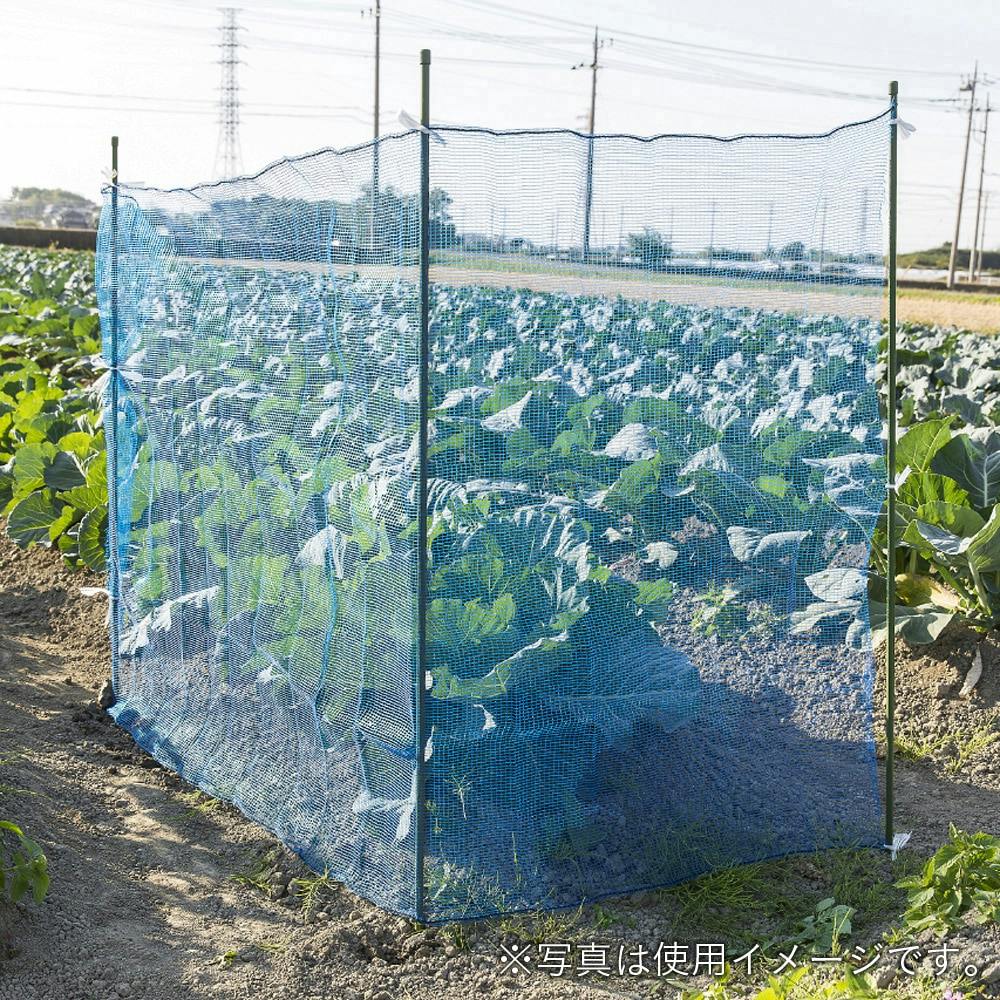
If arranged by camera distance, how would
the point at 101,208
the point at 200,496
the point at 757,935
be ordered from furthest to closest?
the point at 101,208
the point at 200,496
the point at 757,935

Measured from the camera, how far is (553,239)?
3453 millimetres

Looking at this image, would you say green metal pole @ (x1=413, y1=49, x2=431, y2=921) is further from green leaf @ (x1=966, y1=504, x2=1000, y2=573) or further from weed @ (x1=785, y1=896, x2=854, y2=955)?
green leaf @ (x1=966, y1=504, x2=1000, y2=573)

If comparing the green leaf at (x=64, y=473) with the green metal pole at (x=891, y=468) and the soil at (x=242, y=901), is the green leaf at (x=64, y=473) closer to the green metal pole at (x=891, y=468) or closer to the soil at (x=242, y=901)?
the soil at (x=242, y=901)

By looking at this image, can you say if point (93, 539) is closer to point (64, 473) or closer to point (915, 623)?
point (64, 473)

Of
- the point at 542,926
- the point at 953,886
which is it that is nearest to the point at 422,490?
the point at 542,926

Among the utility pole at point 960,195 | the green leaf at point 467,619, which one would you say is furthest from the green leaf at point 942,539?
the utility pole at point 960,195

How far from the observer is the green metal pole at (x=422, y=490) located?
2916 mm

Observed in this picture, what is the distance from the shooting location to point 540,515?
353 centimetres

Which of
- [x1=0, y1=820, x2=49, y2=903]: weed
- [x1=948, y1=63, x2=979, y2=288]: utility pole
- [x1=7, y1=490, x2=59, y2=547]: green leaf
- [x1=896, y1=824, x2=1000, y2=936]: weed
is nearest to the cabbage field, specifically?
[x1=896, y1=824, x2=1000, y2=936]: weed

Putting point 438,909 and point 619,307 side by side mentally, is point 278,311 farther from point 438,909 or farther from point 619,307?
point 438,909

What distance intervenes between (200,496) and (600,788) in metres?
1.75

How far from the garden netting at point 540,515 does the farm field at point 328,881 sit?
0.12 m

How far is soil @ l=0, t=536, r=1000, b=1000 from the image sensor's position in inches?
123

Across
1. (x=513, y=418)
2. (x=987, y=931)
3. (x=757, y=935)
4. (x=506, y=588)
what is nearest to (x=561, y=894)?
(x=757, y=935)
